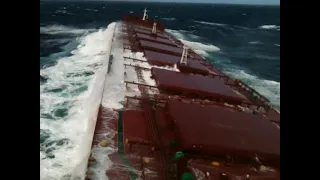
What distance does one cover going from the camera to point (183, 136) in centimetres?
651

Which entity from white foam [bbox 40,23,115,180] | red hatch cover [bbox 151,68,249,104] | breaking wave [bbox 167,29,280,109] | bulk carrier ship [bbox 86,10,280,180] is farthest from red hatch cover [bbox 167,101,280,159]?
breaking wave [bbox 167,29,280,109]

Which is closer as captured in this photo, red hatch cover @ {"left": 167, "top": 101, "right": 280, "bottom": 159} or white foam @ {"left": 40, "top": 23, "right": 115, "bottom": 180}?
white foam @ {"left": 40, "top": 23, "right": 115, "bottom": 180}

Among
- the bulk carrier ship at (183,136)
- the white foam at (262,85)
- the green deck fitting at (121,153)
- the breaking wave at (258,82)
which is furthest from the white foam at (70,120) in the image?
the white foam at (262,85)

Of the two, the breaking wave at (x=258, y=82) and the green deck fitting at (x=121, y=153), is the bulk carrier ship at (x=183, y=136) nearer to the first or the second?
the green deck fitting at (x=121, y=153)

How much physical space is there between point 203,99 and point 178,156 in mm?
4536

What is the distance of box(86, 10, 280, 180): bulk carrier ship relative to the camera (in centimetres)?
573

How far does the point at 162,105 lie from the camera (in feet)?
28.3

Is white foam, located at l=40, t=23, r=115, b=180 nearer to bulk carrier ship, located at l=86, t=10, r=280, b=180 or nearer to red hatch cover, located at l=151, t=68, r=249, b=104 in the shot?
bulk carrier ship, located at l=86, t=10, r=280, b=180

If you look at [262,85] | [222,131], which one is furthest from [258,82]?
[222,131]

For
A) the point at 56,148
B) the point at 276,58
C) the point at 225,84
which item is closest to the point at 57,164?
the point at 56,148

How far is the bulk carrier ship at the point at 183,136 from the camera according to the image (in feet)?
18.8

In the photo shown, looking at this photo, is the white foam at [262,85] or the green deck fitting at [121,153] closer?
the green deck fitting at [121,153]

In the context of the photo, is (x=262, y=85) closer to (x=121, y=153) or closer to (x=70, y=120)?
(x=70, y=120)
